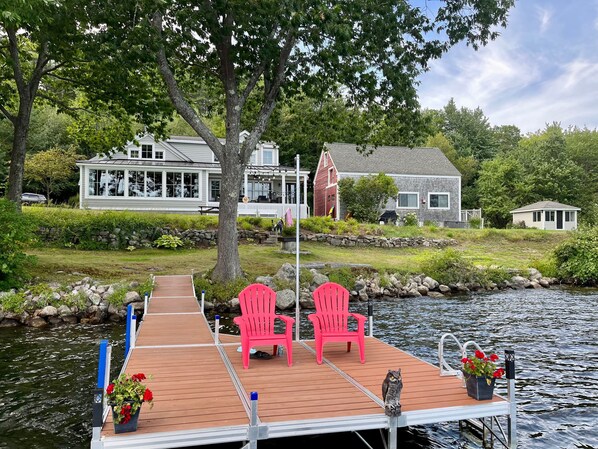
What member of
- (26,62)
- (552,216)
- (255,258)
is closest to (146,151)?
(26,62)

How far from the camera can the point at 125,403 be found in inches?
142

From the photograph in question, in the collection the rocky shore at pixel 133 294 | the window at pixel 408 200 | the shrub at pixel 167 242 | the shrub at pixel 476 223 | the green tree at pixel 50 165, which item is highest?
the green tree at pixel 50 165

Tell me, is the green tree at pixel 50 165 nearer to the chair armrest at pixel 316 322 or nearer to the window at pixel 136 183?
the window at pixel 136 183

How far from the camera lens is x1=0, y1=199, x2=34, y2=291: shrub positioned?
444 inches

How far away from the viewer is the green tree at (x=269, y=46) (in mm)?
10961

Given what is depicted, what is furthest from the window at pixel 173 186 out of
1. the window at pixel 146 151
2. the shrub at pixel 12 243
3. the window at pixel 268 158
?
the shrub at pixel 12 243

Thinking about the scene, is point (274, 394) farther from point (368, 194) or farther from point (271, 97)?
point (368, 194)

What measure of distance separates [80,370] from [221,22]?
10.3m

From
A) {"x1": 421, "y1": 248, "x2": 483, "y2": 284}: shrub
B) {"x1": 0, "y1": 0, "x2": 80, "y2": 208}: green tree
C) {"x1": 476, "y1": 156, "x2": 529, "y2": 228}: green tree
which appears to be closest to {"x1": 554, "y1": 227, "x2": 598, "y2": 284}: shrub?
{"x1": 421, "y1": 248, "x2": 483, "y2": 284}: shrub

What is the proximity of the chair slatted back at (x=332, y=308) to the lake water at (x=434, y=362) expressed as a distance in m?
1.50

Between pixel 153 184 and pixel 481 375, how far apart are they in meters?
25.2

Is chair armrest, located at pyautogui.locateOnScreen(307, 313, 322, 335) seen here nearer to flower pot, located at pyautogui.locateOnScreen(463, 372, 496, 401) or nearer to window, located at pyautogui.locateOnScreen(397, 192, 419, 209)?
flower pot, located at pyautogui.locateOnScreen(463, 372, 496, 401)

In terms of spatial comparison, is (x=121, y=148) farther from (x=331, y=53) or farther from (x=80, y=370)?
(x=80, y=370)

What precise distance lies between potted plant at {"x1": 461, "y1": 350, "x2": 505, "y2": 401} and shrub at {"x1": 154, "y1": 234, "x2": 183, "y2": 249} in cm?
1689
